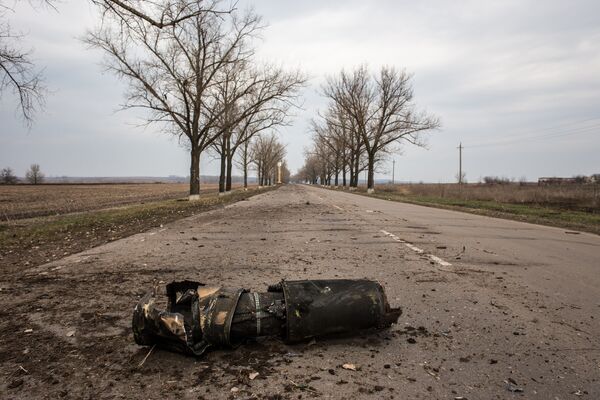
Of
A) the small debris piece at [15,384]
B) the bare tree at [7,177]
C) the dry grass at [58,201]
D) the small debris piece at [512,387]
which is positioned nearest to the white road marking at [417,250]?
the small debris piece at [512,387]

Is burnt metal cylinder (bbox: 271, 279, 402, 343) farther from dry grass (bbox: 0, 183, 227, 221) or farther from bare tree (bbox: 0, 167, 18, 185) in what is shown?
bare tree (bbox: 0, 167, 18, 185)

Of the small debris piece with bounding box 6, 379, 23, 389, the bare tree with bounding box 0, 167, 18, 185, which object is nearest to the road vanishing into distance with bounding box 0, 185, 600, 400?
the small debris piece with bounding box 6, 379, 23, 389

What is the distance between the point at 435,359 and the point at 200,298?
1681 millimetres

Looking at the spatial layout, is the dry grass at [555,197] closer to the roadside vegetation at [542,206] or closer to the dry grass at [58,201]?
the roadside vegetation at [542,206]

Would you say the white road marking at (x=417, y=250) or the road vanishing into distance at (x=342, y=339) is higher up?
the white road marking at (x=417, y=250)

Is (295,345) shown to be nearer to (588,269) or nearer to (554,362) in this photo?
(554,362)

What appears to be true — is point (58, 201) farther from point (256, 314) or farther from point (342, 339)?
point (342, 339)

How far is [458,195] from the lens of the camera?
3022 cm

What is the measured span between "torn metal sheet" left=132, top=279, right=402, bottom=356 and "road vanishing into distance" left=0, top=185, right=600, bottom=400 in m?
0.13

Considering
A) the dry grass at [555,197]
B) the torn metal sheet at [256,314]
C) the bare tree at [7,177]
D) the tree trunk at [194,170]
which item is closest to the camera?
the torn metal sheet at [256,314]

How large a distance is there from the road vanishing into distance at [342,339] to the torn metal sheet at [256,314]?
13 centimetres

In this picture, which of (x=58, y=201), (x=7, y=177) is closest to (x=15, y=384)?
(x=58, y=201)

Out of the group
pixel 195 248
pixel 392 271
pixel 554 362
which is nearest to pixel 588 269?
pixel 392 271

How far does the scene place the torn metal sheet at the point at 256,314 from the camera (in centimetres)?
274
